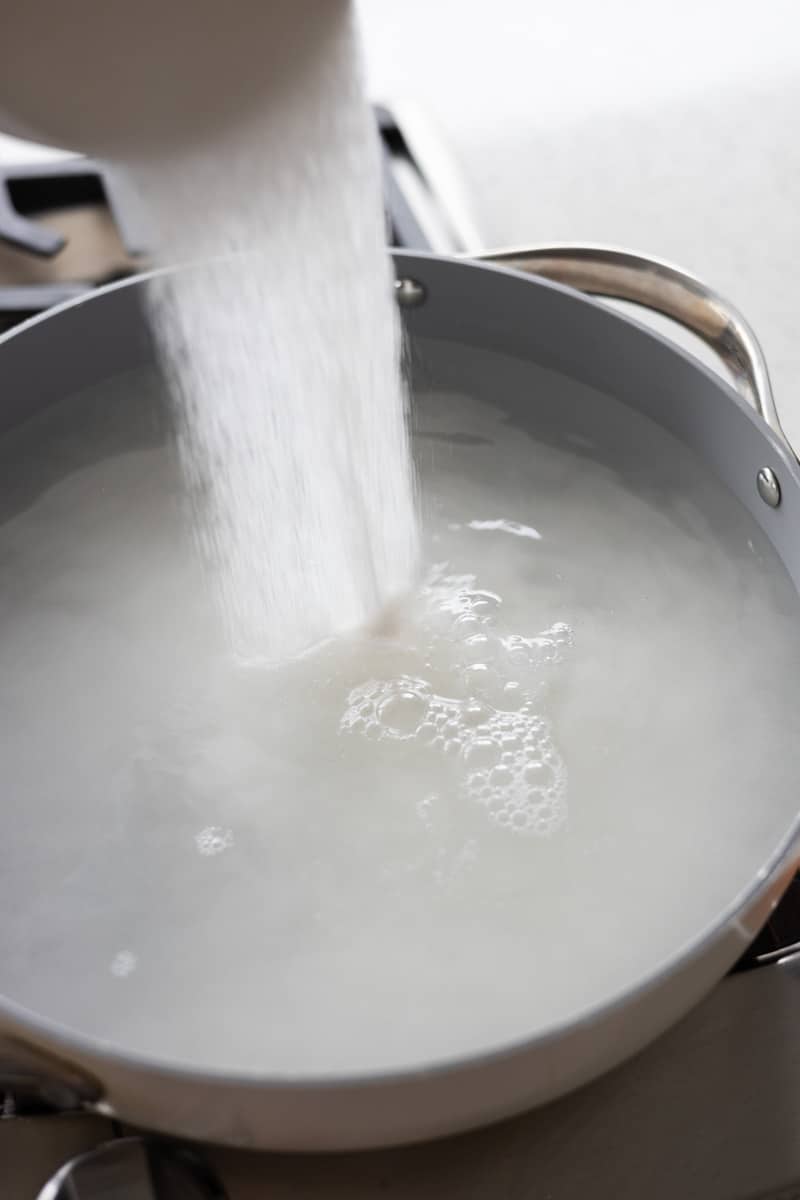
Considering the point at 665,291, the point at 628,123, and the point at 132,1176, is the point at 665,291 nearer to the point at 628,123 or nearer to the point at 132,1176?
the point at 628,123

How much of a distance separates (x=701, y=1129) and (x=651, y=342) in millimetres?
488

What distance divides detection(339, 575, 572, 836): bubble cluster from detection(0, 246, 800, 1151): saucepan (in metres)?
0.10

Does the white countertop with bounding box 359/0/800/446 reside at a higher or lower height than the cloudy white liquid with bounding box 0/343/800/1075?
higher

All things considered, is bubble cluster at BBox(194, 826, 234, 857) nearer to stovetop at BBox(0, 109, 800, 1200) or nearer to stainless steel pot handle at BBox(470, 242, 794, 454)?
stovetop at BBox(0, 109, 800, 1200)

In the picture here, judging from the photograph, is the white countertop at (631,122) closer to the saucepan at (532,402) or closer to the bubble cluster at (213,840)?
the saucepan at (532,402)

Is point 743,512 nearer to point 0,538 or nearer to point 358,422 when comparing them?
point 358,422

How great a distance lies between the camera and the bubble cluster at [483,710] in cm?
74

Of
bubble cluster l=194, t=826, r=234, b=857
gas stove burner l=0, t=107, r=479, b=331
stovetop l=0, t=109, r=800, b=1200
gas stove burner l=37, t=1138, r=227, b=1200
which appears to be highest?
gas stove burner l=0, t=107, r=479, b=331

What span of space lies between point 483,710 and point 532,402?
29 cm

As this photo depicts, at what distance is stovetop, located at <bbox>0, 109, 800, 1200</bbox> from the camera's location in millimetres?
600

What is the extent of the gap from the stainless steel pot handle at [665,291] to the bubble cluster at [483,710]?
0.19 m

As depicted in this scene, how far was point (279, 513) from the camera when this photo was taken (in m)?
0.90

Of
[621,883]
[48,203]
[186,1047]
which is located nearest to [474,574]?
[621,883]

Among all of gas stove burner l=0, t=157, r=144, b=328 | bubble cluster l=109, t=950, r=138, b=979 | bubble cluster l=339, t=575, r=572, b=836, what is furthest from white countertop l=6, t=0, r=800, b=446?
bubble cluster l=109, t=950, r=138, b=979
